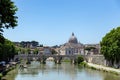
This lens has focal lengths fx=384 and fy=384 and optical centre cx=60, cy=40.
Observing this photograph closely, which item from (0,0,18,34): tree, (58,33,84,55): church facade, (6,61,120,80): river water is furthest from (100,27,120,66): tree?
(58,33,84,55): church facade

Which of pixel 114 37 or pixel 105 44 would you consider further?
pixel 105 44

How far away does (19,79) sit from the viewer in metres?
42.1

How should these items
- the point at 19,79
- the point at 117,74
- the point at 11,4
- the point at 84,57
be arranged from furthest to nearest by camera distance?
the point at 84,57 < the point at 117,74 < the point at 19,79 < the point at 11,4

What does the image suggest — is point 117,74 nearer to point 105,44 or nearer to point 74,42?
point 105,44

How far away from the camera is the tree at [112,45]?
56.2 m

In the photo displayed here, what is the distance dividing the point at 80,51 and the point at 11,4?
449 ft

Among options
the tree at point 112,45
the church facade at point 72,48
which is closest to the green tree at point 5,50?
the tree at point 112,45

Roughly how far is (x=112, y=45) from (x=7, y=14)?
35.9m

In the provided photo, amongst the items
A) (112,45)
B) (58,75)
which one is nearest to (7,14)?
(58,75)

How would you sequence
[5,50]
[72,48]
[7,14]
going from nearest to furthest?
[7,14], [5,50], [72,48]

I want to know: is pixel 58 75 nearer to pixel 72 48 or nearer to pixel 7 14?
pixel 7 14

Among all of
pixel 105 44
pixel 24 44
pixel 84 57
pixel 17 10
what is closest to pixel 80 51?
pixel 24 44

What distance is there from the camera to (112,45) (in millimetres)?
56844

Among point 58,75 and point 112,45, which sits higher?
point 112,45
